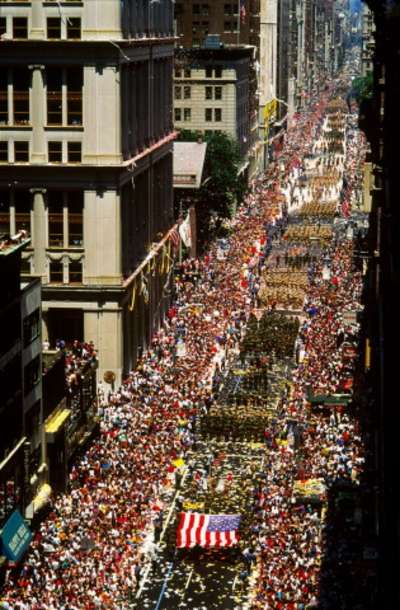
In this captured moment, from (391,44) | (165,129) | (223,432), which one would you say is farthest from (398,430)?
(165,129)

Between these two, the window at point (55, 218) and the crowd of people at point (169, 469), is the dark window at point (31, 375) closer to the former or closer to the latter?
the crowd of people at point (169, 469)

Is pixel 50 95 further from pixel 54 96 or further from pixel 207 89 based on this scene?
pixel 207 89

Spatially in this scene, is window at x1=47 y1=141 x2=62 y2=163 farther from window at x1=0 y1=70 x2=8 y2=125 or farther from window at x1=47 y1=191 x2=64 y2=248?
window at x1=0 y1=70 x2=8 y2=125

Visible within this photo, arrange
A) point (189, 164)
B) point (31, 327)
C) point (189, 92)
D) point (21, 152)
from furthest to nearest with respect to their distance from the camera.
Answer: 1. point (189, 92)
2. point (189, 164)
3. point (21, 152)
4. point (31, 327)

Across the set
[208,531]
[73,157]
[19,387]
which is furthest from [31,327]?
[73,157]

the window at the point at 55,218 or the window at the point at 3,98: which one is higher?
the window at the point at 3,98

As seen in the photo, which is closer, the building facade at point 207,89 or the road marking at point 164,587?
the road marking at point 164,587

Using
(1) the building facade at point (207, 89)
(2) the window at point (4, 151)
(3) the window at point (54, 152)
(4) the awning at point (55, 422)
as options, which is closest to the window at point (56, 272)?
(3) the window at point (54, 152)
